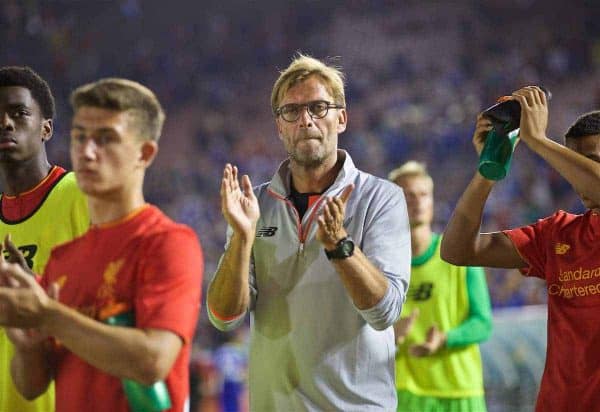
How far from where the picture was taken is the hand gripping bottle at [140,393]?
1.98 m

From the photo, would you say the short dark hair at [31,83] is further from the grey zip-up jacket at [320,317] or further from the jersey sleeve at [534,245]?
the jersey sleeve at [534,245]

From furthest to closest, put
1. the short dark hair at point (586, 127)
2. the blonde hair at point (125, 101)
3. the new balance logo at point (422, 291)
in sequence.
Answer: the new balance logo at point (422, 291)
the short dark hair at point (586, 127)
the blonde hair at point (125, 101)

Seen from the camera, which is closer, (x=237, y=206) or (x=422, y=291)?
(x=237, y=206)

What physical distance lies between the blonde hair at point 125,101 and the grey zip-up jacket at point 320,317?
0.95 m

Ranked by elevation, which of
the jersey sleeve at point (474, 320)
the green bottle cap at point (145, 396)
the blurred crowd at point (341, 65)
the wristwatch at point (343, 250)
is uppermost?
the blurred crowd at point (341, 65)

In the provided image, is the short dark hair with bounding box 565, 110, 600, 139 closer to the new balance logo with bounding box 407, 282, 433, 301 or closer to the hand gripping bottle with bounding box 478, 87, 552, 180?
the hand gripping bottle with bounding box 478, 87, 552, 180

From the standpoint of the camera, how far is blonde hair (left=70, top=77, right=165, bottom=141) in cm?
206

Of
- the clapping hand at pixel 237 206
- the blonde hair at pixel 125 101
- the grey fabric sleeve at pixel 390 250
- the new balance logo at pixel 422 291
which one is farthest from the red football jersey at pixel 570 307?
the new balance logo at pixel 422 291

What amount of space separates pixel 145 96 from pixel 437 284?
3.20 metres

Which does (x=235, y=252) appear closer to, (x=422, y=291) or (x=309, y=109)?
(x=309, y=109)

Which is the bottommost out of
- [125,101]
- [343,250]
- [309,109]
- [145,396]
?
[145,396]

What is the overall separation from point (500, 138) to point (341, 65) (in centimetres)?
892

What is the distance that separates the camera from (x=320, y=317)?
2914mm

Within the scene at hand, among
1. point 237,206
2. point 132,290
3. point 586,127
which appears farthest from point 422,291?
point 132,290
